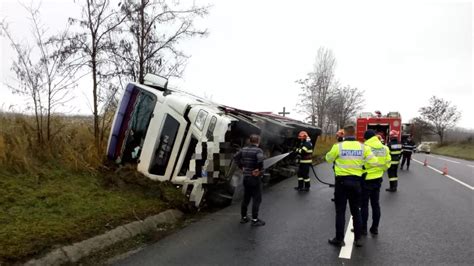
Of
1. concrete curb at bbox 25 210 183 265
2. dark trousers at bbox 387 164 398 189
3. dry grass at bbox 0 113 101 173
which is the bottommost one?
concrete curb at bbox 25 210 183 265

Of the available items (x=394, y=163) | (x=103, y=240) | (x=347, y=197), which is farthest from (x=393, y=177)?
(x=103, y=240)

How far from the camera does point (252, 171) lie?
22.7 ft

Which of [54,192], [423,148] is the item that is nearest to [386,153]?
[54,192]

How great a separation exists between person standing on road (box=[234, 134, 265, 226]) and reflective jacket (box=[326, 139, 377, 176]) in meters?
1.43

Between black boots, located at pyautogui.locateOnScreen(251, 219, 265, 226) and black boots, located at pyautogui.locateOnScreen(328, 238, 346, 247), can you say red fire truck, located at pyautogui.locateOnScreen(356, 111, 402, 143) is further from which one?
black boots, located at pyautogui.locateOnScreen(328, 238, 346, 247)

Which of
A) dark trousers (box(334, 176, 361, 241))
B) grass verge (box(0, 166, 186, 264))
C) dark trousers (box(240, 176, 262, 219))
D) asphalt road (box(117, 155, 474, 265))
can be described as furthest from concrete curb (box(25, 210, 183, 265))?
dark trousers (box(334, 176, 361, 241))

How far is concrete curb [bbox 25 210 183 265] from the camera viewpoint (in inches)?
179

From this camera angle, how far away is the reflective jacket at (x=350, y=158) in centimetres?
→ 568

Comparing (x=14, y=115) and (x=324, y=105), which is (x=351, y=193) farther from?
(x=324, y=105)

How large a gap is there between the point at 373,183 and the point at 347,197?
3.03ft

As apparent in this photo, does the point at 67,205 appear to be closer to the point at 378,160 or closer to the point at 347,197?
the point at 347,197

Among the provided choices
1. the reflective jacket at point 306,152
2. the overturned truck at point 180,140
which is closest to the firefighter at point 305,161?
the reflective jacket at point 306,152

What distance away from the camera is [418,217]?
24.3 feet

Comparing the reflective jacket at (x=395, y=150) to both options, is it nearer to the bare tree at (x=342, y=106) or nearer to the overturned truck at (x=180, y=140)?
the overturned truck at (x=180, y=140)
